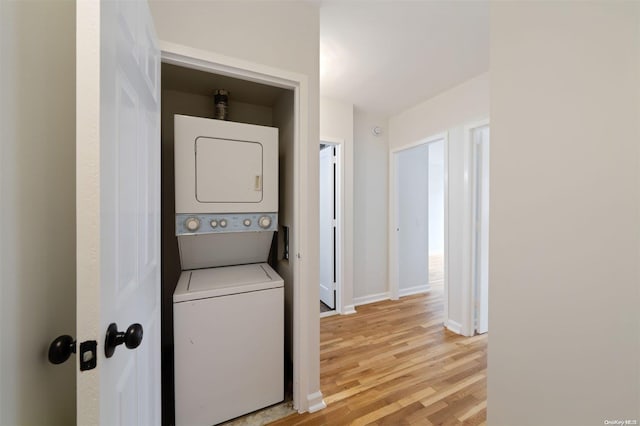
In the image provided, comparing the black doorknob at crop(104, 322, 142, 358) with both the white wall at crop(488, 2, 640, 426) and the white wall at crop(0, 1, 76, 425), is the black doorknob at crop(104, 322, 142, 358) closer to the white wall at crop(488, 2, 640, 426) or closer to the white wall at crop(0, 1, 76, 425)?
the white wall at crop(0, 1, 76, 425)

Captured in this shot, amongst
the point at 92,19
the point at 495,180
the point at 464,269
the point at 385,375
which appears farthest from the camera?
the point at 464,269

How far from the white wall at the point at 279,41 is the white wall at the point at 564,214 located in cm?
94

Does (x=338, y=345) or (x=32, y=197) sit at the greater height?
(x=32, y=197)

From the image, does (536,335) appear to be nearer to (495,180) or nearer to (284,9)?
(495,180)

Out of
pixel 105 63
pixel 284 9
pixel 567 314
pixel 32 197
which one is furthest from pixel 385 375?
pixel 284 9

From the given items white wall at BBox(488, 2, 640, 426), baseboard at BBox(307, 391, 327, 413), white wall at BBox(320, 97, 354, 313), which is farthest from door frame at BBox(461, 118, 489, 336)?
baseboard at BBox(307, 391, 327, 413)

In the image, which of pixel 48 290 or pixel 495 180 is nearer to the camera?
pixel 48 290

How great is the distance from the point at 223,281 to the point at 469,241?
2.37 meters

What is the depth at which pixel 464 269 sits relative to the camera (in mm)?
2559

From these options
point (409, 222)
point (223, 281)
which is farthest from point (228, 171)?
point (409, 222)

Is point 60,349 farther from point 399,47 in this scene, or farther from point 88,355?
point 399,47

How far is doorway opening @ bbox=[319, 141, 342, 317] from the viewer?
3.06 metres

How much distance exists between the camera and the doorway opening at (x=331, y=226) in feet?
10.0

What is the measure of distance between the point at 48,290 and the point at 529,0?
1820 millimetres
